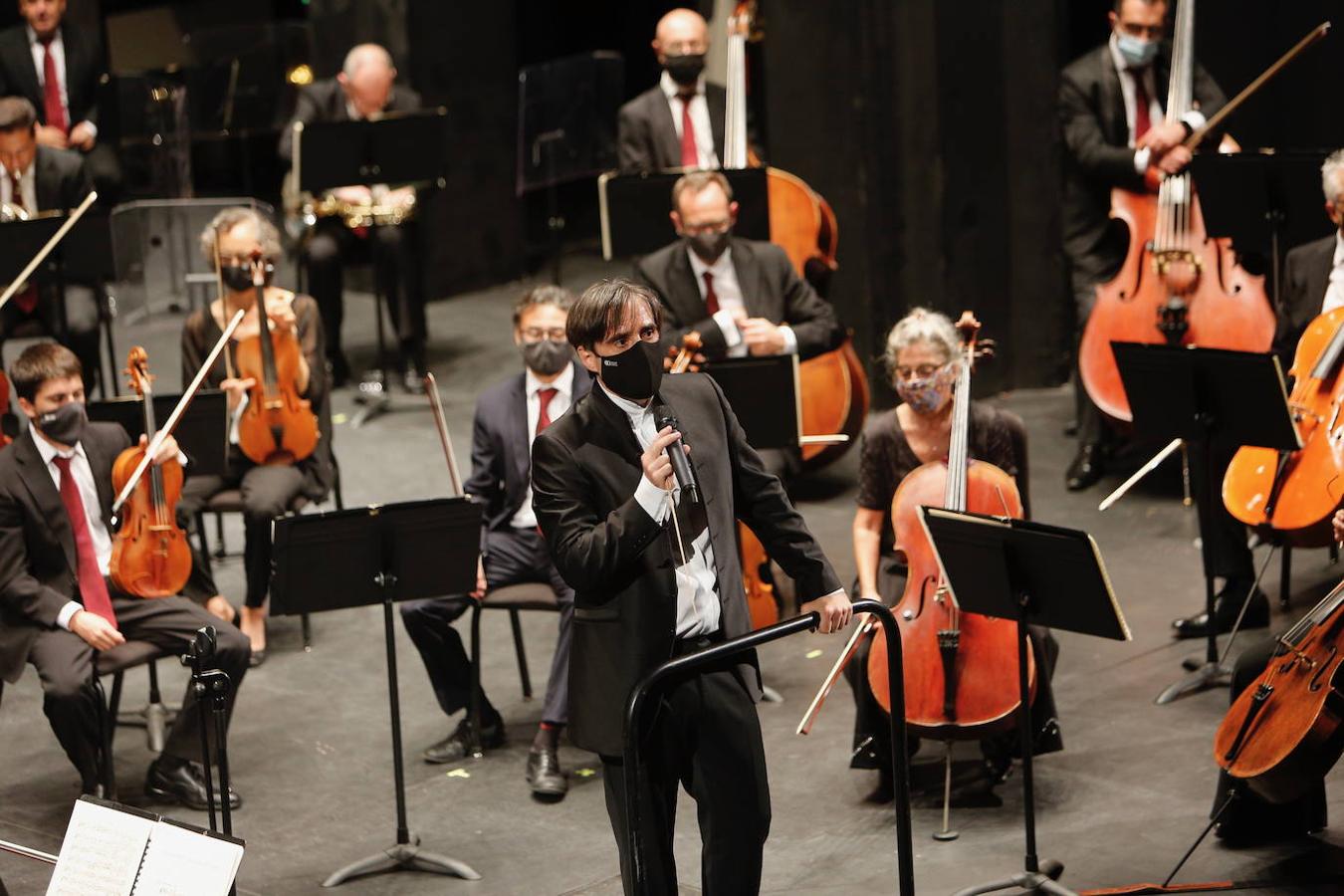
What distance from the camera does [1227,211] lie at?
6.55m

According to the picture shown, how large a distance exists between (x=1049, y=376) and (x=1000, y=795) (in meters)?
4.18

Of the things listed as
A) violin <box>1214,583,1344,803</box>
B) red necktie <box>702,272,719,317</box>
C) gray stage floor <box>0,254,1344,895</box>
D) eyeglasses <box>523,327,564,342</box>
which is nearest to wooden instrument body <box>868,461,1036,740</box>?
gray stage floor <box>0,254,1344,895</box>

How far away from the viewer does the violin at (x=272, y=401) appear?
6406 millimetres

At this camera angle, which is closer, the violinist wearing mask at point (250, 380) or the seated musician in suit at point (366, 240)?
the violinist wearing mask at point (250, 380)

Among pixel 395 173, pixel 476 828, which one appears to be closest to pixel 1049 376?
pixel 395 173

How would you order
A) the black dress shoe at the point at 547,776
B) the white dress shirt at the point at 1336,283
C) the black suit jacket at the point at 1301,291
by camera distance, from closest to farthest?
the black dress shoe at the point at 547,776, the white dress shirt at the point at 1336,283, the black suit jacket at the point at 1301,291

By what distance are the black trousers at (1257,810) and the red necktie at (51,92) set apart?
6013mm

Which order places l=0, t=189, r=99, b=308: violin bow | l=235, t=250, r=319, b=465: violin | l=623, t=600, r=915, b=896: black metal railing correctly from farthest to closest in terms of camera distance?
l=235, t=250, r=319, b=465: violin
l=0, t=189, r=99, b=308: violin bow
l=623, t=600, r=915, b=896: black metal railing

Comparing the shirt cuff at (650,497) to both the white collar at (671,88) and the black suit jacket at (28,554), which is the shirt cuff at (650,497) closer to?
the black suit jacket at (28,554)

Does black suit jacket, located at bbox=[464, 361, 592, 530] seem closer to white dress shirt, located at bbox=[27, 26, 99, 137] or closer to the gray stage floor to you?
the gray stage floor

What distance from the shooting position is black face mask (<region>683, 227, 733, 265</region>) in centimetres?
653

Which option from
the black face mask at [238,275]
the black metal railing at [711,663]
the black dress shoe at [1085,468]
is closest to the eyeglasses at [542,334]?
the black face mask at [238,275]

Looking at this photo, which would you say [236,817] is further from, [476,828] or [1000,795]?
[1000,795]

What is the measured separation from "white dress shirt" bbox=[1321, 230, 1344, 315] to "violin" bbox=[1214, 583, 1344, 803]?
6.14ft
